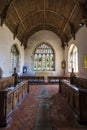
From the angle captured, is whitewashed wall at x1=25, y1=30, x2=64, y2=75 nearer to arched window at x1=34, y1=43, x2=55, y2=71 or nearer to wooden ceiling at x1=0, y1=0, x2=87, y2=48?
arched window at x1=34, y1=43, x2=55, y2=71

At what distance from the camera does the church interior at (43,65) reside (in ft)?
10.4

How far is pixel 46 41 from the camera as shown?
1377cm

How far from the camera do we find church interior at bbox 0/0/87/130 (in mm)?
3166

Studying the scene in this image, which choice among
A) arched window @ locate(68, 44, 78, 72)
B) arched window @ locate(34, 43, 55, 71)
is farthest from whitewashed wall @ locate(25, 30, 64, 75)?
arched window @ locate(68, 44, 78, 72)

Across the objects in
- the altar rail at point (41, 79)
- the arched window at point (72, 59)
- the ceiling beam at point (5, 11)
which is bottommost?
the altar rail at point (41, 79)

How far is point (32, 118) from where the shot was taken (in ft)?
11.0

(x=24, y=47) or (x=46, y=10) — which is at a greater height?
(x=46, y=10)

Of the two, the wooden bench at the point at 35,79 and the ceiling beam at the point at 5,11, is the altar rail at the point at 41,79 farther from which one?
the ceiling beam at the point at 5,11

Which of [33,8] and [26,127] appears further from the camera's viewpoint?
[33,8]

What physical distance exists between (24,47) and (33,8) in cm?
520

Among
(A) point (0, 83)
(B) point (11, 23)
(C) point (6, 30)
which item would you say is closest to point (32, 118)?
(A) point (0, 83)

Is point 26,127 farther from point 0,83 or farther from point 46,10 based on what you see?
point 46,10

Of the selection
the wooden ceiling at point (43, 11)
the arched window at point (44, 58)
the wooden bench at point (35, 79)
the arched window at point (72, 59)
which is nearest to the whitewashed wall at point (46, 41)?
the arched window at point (44, 58)

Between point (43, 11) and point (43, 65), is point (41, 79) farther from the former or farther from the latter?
point (43, 11)
